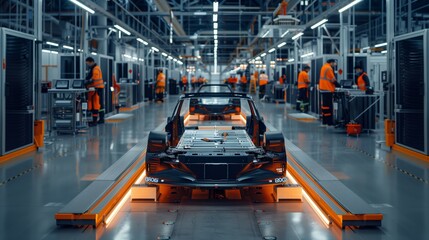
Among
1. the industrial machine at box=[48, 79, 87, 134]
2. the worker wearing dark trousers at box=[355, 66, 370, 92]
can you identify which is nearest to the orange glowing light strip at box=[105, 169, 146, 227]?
the industrial machine at box=[48, 79, 87, 134]

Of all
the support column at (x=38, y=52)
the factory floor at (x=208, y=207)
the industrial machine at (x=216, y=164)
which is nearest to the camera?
the factory floor at (x=208, y=207)

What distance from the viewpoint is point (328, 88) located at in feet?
45.0

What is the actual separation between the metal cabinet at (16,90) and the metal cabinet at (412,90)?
21.4 ft

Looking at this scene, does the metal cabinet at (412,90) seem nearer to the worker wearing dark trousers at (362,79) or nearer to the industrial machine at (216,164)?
the worker wearing dark trousers at (362,79)

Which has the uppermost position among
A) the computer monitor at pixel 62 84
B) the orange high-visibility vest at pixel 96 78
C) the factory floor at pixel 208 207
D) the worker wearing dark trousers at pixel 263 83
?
the worker wearing dark trousers at pixel 263 83

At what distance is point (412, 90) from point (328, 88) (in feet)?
15.2

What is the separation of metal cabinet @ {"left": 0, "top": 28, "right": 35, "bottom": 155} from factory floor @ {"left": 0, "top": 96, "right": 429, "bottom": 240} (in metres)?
0.39

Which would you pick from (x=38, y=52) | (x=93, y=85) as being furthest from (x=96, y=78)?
(x=38, y=52)

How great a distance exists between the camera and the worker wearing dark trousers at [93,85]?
13341mm

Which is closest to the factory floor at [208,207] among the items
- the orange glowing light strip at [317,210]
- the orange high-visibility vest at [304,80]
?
the orange glowing light strip at [317,210]

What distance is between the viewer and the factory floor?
14.5 ft

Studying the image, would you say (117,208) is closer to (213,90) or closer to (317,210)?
(317,210)

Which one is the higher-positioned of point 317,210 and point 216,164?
point 216,164

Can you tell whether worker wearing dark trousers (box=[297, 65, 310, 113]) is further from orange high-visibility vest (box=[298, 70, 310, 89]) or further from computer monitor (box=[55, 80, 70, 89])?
computer monitor (box=[55, 80, 70, 89])
